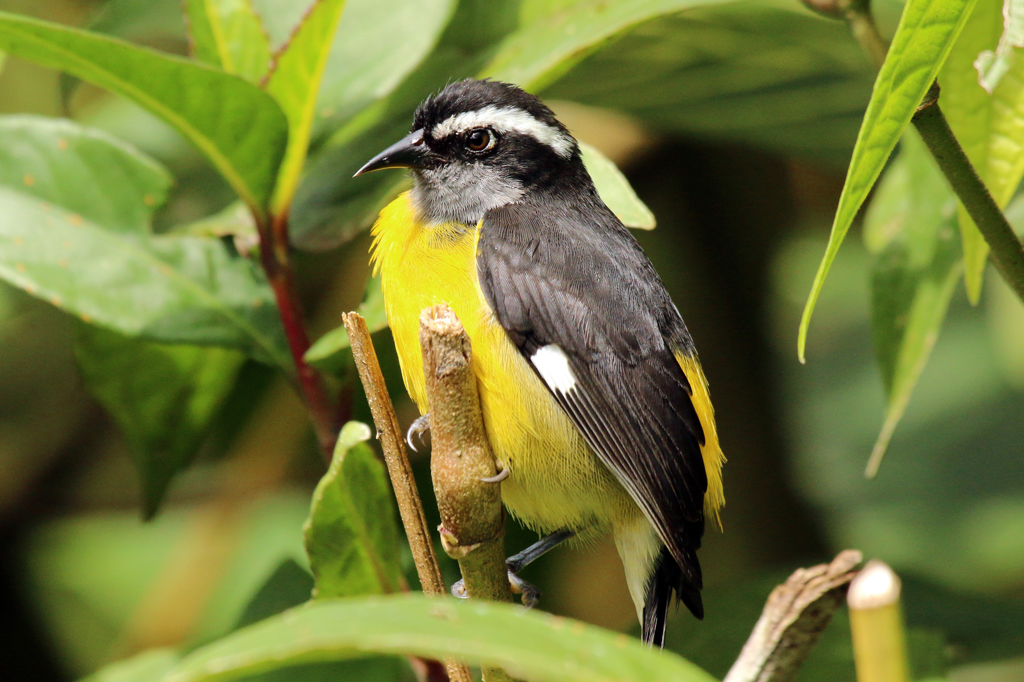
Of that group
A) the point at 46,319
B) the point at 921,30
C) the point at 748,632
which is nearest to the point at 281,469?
the point at 46,319

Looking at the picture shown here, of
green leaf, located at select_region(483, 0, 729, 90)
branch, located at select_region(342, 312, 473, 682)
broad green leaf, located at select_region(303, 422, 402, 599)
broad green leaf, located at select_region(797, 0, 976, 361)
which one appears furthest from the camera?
green leaf, located at select_region(483, 0, 729, 90)

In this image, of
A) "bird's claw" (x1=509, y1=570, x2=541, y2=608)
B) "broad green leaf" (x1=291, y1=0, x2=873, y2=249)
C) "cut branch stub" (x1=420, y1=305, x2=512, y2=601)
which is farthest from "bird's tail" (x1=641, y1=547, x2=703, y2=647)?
"broad green leaf" (x1=291, y1=0, x2=873, y2=249)

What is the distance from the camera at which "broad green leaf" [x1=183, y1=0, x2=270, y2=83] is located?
1729 mm

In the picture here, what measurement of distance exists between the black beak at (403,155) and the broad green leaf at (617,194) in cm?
35

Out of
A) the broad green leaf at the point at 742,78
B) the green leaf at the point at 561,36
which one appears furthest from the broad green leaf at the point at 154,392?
the broad green leaf at the point at 742,78

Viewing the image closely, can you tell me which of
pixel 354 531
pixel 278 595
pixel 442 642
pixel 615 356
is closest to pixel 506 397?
pixel 615 356

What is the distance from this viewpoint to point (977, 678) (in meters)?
2.96

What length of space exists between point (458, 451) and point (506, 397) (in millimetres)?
419

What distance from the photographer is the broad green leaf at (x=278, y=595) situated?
1.85 m

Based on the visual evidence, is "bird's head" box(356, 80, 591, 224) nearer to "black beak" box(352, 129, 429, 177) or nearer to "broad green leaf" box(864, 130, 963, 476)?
"black beak" box(352, 129, 429, 177)

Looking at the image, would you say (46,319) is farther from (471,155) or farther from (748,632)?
(748,632)

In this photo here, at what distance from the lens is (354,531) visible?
1.42 m

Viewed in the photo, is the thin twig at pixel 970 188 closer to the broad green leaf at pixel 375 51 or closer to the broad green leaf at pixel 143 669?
the broad green leaf at pixel 375 51

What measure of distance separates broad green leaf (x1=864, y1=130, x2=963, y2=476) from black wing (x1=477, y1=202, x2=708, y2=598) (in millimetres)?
349
